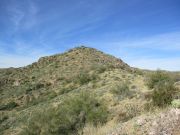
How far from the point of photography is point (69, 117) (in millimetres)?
18328

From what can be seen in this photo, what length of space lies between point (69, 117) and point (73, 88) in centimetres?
2680

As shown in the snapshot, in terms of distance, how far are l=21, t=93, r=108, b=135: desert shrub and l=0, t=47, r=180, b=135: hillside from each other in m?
0.16

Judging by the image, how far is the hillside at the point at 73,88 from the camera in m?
16.6

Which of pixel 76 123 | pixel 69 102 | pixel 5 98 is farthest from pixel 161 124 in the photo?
pixel 5 98

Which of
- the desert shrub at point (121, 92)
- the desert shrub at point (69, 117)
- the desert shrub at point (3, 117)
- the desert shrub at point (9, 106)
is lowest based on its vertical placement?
the desert shrub at point (3, 117)

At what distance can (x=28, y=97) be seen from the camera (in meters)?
49.1

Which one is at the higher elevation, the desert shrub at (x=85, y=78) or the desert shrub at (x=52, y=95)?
the desert shrub at (x=85, y=78)

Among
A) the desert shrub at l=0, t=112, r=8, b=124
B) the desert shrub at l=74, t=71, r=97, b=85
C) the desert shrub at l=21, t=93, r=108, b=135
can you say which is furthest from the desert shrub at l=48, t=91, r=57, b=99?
the desert shrub at l=21, t=93, r=108, b=135

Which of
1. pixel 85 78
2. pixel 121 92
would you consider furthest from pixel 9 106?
pixel 121 92

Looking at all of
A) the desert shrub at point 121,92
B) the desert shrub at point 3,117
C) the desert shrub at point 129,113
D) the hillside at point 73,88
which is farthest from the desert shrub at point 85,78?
the desert shrub at point 129,113

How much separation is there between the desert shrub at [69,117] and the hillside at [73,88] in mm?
155

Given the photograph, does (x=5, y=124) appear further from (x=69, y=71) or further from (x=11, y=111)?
(x=69, y=71)

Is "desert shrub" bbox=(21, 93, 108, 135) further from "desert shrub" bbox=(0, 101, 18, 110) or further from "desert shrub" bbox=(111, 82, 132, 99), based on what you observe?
"desert shrub" bbox=(0, 101, 18, 110)

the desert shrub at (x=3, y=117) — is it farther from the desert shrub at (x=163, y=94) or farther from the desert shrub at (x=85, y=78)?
the desert shrub at (x=163, y=94)
